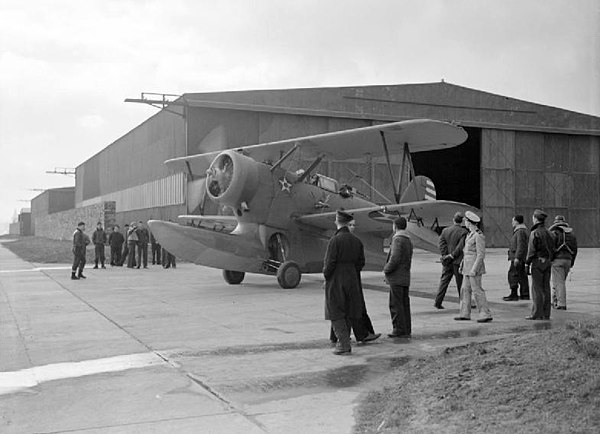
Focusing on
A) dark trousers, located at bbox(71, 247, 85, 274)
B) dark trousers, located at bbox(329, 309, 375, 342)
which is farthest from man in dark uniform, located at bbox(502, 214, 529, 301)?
dark trousers, located at bbox(71, 247, 85, 274)

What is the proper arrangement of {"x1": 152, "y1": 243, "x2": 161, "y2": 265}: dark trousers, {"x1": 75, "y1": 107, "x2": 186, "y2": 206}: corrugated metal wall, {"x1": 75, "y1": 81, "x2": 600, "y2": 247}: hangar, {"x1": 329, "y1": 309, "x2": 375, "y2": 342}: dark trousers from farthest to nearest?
{"x1": 75, "y1": 107, "x2": 186, "y2": 206}: corrugated metal wall, {"x1": 75, "y1": 81, "x2": 600, "y2": 247}: hangar, {"x1": 152, "y1": 243, "x2": 161, "y2": 265}: dark trousers, {"x1": 329, "y1": 309, "x2": 375, "y2": 342}: dark trousers

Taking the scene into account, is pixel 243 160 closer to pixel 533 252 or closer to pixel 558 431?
pixel 533 252

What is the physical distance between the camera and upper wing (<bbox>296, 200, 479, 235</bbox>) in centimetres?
1389

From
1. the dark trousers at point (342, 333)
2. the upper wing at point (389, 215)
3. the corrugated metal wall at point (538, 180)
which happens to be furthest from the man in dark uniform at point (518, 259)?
the corrugated metal wall at point (538, 180)

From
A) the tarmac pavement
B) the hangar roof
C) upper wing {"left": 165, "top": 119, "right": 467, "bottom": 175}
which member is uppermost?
the hangar roof

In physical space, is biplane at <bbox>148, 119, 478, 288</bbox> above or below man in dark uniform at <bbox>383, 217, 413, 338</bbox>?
above

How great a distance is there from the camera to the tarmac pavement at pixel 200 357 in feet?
15.6

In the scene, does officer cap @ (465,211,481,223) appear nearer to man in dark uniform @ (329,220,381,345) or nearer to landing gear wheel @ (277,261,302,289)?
man in dark uniform @ (329,220,381,345)

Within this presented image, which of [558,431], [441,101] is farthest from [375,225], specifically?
[441,101]

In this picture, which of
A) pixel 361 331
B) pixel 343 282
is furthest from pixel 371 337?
pixel 343 282

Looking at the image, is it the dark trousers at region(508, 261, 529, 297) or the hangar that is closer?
the dark trousers at region(508, 261, 529, 297)

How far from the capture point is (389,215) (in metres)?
15.7

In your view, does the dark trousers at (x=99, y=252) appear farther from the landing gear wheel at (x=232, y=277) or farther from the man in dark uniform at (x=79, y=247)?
the landing gear wheel at (x=232, y=277)

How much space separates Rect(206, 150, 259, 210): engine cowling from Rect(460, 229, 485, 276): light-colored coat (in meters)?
6.46
